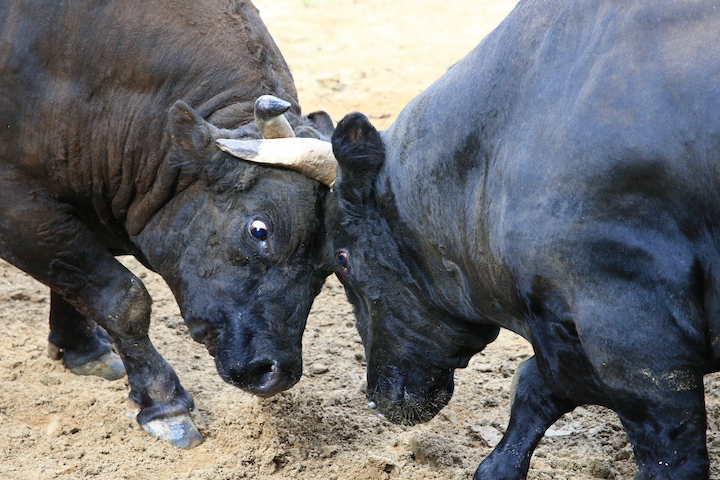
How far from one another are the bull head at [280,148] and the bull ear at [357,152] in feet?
0.78

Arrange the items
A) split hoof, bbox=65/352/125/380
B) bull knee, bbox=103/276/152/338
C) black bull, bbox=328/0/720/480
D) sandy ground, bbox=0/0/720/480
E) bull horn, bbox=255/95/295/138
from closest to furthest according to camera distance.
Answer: black bull, bbox=328/0/720/480 < bull horn, bbox=255/95/295/138 < sandy ground, bbox=0/0/720/480 < bull knee, bbox=103/276/152/338 < split hoof, bbox=65/352/125/380

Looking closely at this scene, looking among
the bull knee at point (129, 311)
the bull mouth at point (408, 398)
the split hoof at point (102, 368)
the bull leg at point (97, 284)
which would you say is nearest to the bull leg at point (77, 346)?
the split hoof at point (102, 368)

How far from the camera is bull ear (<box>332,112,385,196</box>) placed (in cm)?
392

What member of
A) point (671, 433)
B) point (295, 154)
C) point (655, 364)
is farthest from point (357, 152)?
point (671, 433)

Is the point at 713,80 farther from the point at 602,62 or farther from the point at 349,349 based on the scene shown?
the point at 349,349

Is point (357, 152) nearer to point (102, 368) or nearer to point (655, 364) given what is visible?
point (655, 364)

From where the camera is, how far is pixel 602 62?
3.15 meters

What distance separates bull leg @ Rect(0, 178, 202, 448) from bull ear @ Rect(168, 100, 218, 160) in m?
0.71

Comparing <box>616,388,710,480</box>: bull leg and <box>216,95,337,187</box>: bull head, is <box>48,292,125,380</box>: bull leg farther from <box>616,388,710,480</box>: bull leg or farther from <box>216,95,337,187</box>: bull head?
<box>616,388,710,480</box>: bull leg

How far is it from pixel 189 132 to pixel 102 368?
63.1 inches

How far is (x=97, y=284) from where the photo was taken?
4.77m

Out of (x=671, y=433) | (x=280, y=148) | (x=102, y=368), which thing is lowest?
(x=102, y=368)

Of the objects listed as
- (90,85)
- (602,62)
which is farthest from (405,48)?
(602,62)

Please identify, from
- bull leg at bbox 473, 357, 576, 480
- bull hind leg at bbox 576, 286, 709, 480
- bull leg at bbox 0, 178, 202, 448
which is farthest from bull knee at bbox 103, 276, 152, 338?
bull hind leg at bbox 576, 286, 709, 480
